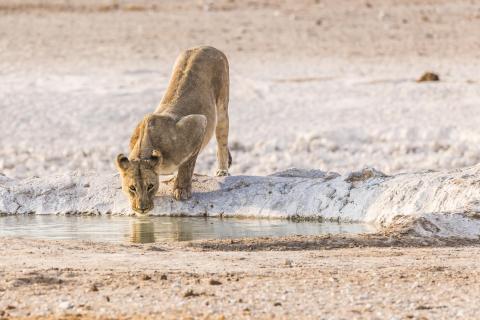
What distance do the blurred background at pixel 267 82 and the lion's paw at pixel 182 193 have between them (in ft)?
13.8

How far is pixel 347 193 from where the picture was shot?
12758 millimetres

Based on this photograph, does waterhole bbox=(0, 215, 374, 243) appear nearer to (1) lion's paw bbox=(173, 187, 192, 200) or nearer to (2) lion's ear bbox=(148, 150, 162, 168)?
(1) lion's paw bbox=(173, 187, 192, 200)

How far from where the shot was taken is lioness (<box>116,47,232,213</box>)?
1255 centimetres

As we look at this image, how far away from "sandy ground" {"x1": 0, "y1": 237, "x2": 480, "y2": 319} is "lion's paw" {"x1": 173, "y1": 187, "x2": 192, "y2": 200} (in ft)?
8.52

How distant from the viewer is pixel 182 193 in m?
13.2

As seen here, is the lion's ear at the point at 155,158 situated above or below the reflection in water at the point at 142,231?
above

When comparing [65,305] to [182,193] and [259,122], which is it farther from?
[259,122]

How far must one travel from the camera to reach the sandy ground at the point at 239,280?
310 inches

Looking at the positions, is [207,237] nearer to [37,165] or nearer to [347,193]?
[347,193]

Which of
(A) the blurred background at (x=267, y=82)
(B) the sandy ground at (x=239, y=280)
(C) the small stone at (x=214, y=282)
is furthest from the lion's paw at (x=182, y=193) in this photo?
(C) the small stone at (x=214, y=282)

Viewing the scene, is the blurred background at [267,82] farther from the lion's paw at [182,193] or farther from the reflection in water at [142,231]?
the reflection in water at [142,231]

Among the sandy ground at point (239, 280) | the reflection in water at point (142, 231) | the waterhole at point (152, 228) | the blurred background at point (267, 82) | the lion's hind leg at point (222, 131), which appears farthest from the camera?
the blurred background at point (267, 82)

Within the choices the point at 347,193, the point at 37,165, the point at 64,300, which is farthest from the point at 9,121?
the point at 64,300

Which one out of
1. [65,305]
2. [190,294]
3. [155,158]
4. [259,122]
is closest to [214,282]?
[190,294]
